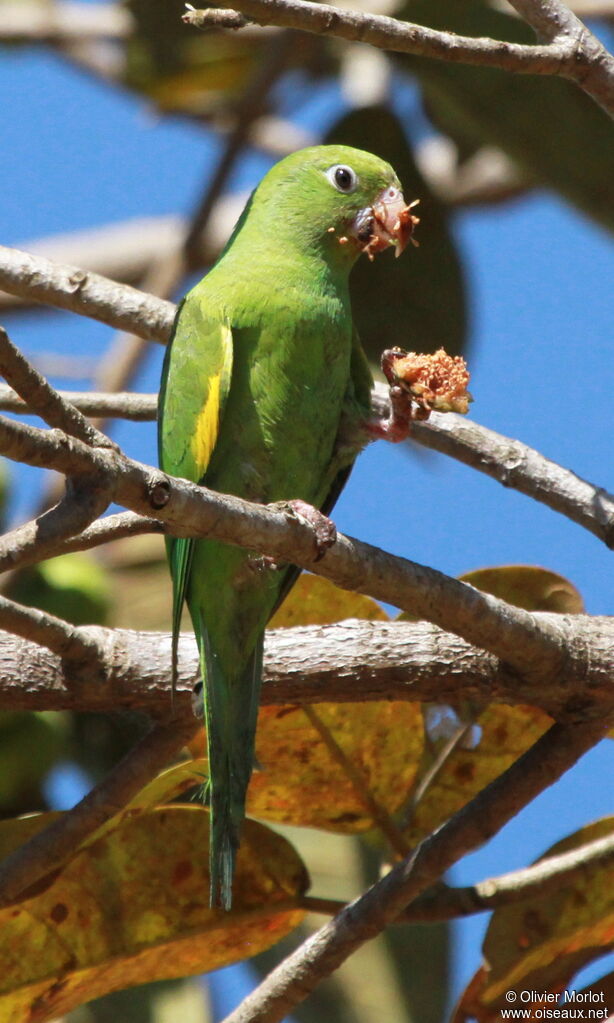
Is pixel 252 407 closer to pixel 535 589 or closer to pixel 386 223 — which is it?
pixel 386 223

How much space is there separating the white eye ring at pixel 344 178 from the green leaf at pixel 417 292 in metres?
0.61

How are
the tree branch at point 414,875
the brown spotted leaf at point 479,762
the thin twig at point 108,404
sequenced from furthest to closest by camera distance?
1. the brown spotted leaf at point 479,762
2. the thin twig at point 108,404
3. the tree branch at point 414,875

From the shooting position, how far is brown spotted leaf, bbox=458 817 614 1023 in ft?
8.29

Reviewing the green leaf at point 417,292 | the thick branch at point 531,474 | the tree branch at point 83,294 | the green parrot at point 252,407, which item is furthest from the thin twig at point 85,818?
the green leaf at point 417,292

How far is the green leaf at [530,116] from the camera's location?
12.0 feet

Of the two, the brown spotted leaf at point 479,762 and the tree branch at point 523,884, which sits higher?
the brown spotted leaf at point 479,762

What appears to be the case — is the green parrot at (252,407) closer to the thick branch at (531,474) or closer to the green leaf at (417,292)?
the thick branch at (531,474)

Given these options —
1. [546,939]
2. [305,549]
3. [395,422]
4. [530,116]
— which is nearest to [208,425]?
[395,422]

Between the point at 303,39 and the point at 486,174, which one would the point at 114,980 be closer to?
the point at 303,39

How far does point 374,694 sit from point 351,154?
1.48m

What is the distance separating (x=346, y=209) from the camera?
129 inches

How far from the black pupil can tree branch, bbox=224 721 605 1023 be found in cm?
150

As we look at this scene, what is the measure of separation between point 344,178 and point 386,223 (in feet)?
0.67

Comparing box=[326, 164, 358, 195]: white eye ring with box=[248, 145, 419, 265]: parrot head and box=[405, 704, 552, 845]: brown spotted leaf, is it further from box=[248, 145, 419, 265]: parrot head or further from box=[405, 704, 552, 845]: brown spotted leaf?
box=[405, 704, 552, 845]: brown spotted leaf
